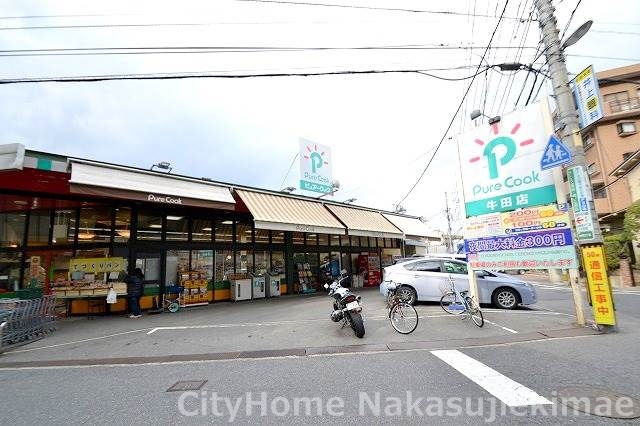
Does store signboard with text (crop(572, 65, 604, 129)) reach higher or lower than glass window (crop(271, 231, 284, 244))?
higher

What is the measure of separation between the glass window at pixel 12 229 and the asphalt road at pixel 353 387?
9.32m

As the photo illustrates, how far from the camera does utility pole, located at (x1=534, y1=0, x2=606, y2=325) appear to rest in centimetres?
729

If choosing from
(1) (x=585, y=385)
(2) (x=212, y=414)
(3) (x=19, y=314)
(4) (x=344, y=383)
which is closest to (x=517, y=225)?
(1) (x=585, y=385)

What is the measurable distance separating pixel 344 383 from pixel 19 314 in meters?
9.02

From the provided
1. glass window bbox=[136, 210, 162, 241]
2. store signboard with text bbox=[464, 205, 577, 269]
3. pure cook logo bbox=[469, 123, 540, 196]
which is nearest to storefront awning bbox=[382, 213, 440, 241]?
store signboard with text bbox=[464, 205, 577, 269]

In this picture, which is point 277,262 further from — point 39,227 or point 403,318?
point 403,318

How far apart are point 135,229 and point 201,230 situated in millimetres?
2697

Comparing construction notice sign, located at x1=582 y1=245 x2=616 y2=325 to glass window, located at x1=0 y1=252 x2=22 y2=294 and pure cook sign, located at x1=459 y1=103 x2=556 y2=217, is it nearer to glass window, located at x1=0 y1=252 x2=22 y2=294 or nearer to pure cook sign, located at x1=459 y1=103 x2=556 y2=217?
pure cook sign, located at x1=459 y1=103 x2=556 y2=217

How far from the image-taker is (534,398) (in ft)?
12.7

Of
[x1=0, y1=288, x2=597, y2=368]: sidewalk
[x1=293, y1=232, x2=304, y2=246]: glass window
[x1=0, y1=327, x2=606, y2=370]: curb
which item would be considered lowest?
[x1=0, y1=327, x2=606, y2=370]: curb

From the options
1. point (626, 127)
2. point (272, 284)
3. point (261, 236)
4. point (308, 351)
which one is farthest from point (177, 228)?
point (626, 127)

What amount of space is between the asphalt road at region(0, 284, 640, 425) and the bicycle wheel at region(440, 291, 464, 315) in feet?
7.60

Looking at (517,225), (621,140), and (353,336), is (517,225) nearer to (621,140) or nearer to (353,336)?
(353,336)

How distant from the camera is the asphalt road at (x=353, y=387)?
12.0 feet
